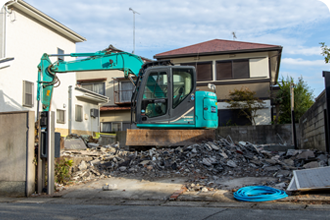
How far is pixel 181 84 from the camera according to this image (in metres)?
10.9

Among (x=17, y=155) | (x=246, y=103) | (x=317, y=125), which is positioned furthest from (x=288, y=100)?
(x=17, y=155)

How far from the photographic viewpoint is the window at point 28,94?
55.6 ft

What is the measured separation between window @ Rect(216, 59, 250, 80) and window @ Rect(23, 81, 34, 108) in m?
13.0

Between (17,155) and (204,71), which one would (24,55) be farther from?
(204,71)

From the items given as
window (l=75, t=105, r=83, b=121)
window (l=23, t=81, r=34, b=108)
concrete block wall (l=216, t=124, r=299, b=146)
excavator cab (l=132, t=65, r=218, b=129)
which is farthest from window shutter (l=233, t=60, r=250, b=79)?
window (l=23, t=81, r=34, b=108)

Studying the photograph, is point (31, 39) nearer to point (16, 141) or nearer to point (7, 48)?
point (7, 48)

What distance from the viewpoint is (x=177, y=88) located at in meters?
10.8

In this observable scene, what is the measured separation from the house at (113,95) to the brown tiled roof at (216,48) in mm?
4639

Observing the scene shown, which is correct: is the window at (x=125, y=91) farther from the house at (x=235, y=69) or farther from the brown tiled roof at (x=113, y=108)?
the house at (x=235, y=69)

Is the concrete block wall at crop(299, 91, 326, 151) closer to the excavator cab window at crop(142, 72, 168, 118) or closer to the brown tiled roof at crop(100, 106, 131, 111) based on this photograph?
the excavator cab window at crop(142, 72, 168, 118)

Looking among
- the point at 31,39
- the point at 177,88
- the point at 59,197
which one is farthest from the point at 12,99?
the point at 59,197

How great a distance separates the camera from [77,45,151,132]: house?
26.8 metres

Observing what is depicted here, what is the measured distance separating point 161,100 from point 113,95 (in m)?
17.6

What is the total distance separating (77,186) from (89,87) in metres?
21.2
